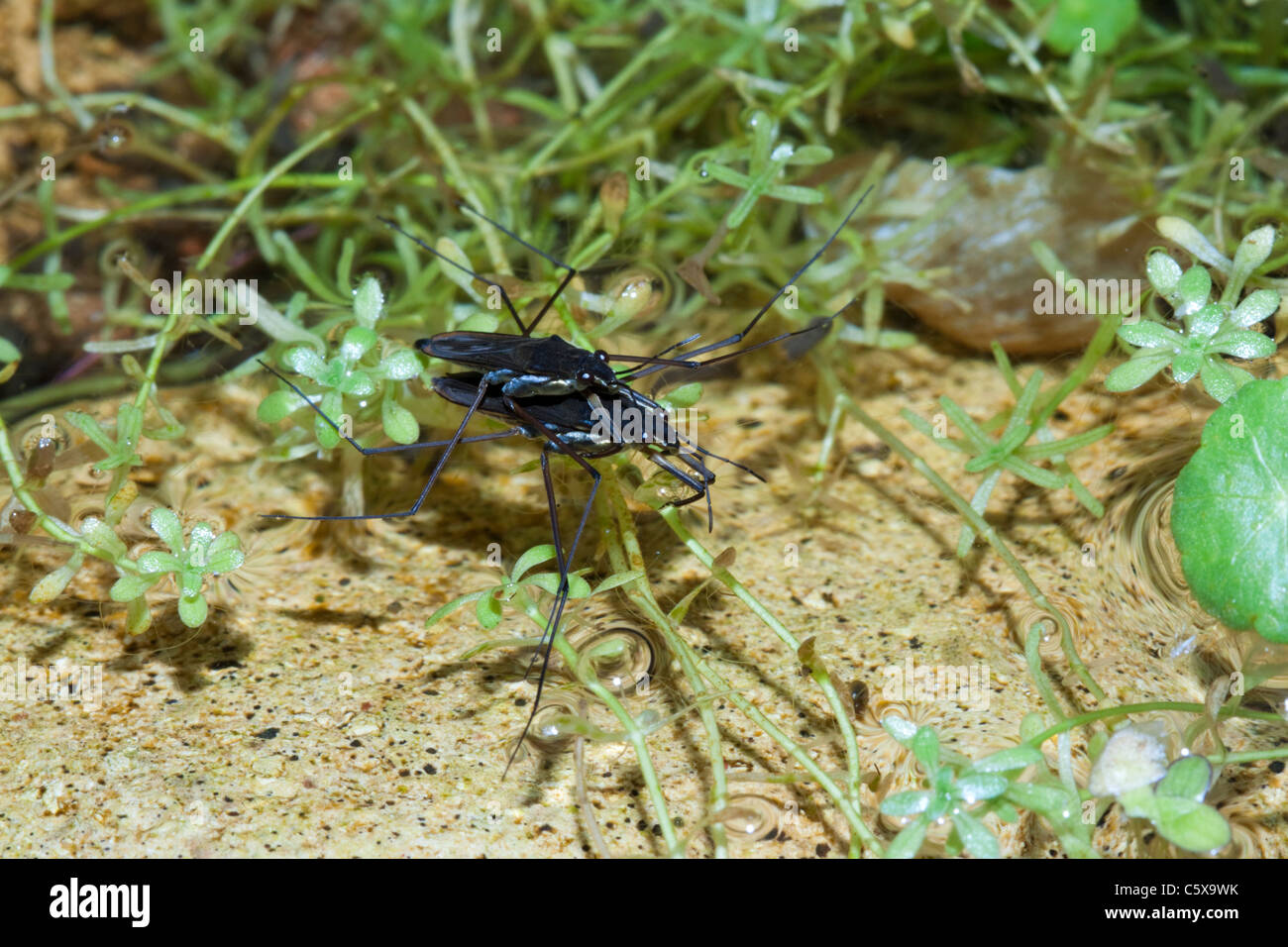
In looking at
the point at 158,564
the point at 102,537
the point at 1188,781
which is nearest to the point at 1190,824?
the point at 1188,781

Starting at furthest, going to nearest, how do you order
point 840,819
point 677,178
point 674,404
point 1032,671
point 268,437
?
1. point 268,437
2. point 677,178
3. point 674,404
4. point 1032,671
5. point 840,819

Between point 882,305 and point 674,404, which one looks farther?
point 882,305

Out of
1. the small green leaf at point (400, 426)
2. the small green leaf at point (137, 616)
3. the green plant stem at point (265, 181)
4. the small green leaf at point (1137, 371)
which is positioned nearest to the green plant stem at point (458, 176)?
the green plant stem at point (265, 181)

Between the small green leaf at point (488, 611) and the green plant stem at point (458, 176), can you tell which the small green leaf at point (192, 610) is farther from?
the green plant stem at point (458, 176)

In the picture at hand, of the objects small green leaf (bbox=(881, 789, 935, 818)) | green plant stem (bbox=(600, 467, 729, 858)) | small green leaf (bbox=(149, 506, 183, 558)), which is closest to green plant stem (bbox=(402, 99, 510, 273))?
green plant stem (bbox=(600, 467, 729, 858))

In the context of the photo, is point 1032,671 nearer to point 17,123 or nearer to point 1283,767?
point 1283,767
